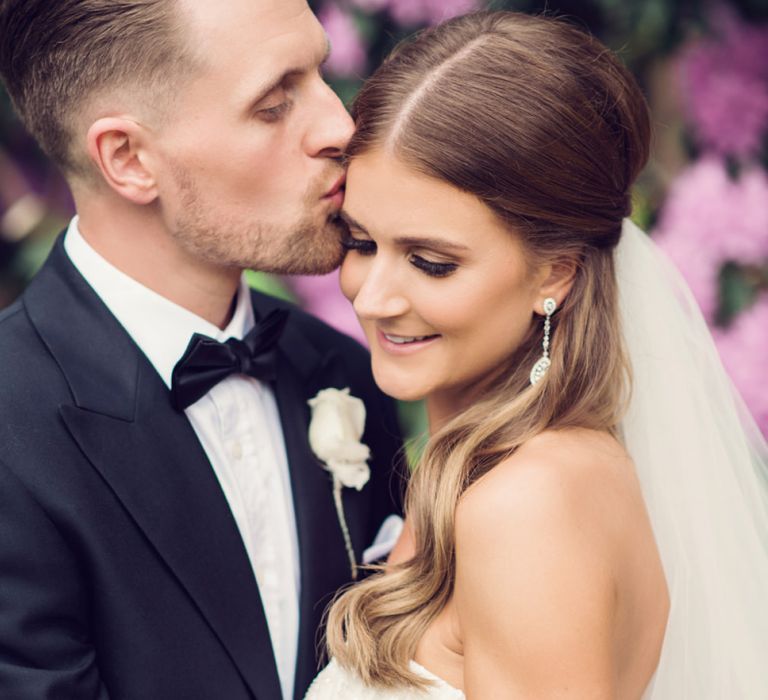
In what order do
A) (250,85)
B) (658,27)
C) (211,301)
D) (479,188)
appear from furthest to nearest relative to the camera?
(658,27), (211,301), (250,85), (479,188)

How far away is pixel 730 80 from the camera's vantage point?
370 cm

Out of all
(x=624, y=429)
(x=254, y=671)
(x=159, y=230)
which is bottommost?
(x=254, y=671)

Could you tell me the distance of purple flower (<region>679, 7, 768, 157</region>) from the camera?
12.1 feet

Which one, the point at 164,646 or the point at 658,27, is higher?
the point at 658,27

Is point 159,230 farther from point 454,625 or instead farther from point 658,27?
point 658,27

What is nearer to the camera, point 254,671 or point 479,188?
point 479,188

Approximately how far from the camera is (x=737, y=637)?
7.35ft

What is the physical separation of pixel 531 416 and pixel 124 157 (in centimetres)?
116

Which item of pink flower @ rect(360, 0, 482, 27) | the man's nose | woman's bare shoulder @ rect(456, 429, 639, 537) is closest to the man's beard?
the man's nose

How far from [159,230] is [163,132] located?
0.24 meters

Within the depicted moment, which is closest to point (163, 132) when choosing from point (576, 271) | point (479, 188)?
point (479, 188)

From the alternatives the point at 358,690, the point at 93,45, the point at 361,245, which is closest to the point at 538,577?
the point at 358,690

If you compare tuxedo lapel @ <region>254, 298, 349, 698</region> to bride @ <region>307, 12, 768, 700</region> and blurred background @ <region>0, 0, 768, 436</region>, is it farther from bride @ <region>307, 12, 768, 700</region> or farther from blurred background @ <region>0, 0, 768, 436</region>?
blurred background @ <region>0, 0, 768, 436</region>

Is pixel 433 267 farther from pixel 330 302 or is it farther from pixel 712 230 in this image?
pixel 712 230
